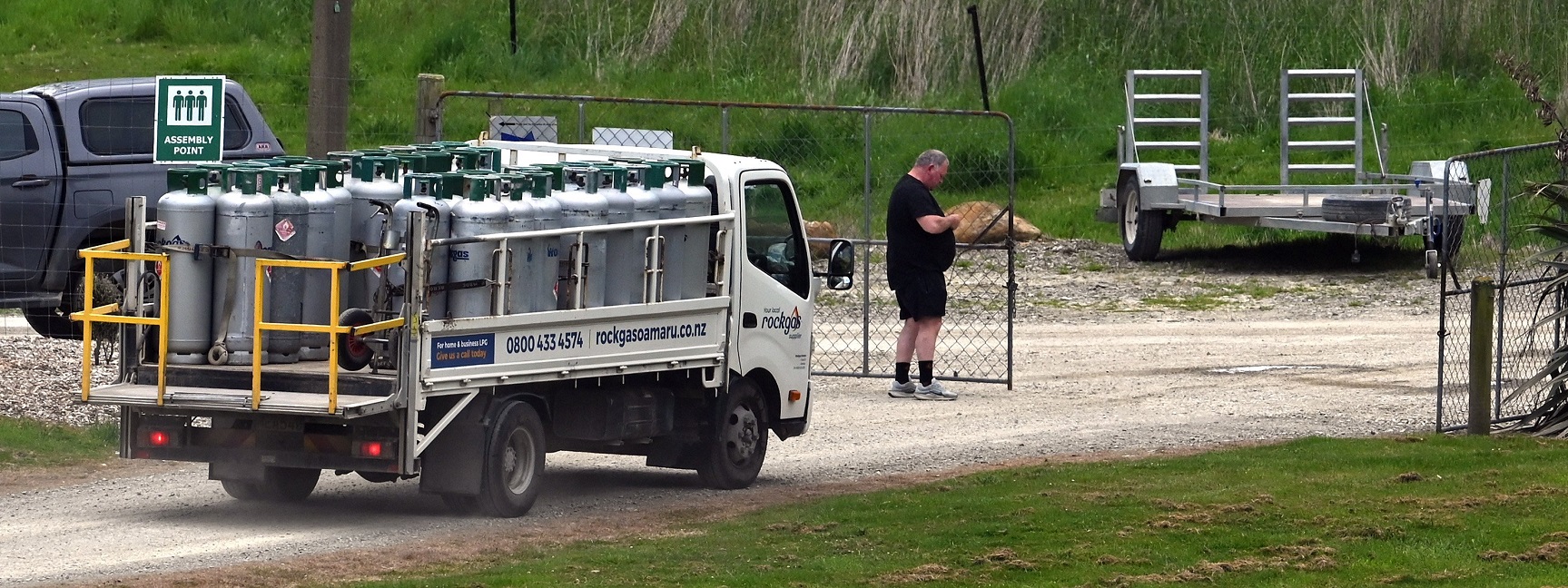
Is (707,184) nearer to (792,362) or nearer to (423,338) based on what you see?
(792,362)

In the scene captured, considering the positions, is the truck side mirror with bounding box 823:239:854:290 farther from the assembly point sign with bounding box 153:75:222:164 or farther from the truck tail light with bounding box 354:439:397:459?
the assembly point sign with bounding box 153:75:222:164

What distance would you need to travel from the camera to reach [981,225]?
2262cm

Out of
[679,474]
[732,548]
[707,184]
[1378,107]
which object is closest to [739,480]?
[679,474]

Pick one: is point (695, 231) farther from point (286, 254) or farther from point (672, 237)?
point (286, 254)

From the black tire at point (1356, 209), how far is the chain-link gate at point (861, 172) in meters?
3.24

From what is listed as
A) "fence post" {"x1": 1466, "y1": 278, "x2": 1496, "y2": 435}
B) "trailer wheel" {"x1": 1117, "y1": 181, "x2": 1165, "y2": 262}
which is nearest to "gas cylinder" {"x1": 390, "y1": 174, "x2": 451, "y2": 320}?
"fence post" {"x1": 1466, "y1": 278, "x2": 1496, "y2": 435}

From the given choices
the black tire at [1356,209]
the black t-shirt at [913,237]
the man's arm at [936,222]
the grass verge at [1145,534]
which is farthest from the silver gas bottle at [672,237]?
the black tire at [1356,209]

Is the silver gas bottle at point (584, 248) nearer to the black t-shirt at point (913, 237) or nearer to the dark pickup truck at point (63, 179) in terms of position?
the black t-shirt at point (913, 237)

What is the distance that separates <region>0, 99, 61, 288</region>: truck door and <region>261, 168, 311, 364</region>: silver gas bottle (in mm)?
6084

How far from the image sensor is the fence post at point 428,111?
50.7ft

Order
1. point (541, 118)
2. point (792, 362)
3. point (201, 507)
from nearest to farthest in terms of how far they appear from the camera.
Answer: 1. point (201, 507)
2. point (792, 362)
3. point (541, 118)

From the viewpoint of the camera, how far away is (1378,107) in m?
26.5

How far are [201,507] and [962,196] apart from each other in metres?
14.8

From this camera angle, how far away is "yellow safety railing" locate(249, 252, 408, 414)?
9164 millimetres
